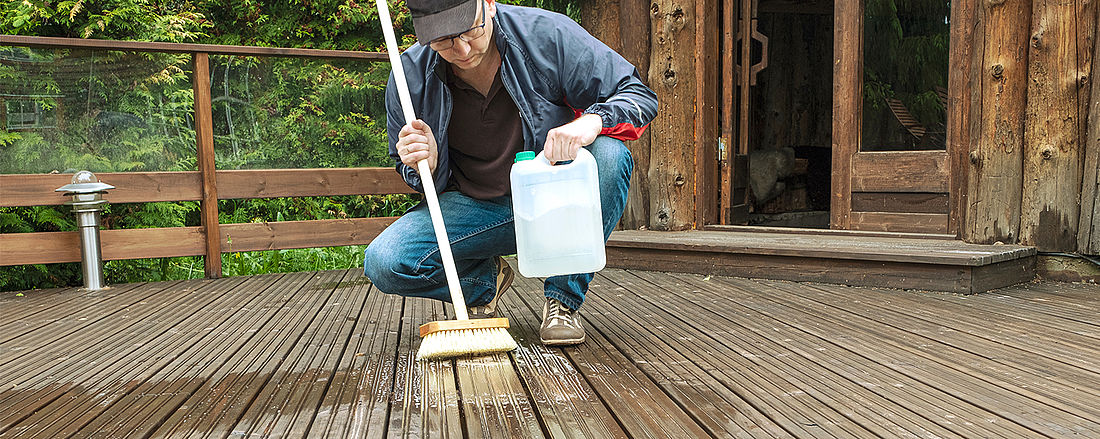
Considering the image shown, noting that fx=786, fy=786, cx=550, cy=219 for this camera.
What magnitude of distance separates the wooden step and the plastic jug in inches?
65.3

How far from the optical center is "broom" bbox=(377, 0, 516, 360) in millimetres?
1947

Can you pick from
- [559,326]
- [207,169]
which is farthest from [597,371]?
[207,169]

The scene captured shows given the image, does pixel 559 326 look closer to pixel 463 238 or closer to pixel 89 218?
pixel 463 238

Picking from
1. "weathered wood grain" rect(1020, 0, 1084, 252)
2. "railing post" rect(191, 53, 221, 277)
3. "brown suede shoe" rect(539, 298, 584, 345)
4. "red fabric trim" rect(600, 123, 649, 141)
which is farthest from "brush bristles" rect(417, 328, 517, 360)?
"weathered wood grain" rect(1020, 0, 1084, 252)

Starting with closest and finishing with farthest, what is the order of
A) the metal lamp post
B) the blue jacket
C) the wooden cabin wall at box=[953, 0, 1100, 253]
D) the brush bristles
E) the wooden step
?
the brush bristles
the blue jacket
the wooden step
the wooden cabin wall at box=[953, 0, 1100, 253]
the metal lamp post

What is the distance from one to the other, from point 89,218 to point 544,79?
8.61 ft

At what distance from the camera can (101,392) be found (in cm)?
A: 179

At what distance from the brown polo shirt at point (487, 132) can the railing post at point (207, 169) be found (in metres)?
2.22

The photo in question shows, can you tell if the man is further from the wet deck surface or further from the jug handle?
the wet deck surface

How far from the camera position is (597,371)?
189 cm

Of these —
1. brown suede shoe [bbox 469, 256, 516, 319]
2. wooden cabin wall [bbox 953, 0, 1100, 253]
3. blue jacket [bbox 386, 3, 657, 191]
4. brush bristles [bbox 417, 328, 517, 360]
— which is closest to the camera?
brush bristles [bbox 417, 328, 517, 360]

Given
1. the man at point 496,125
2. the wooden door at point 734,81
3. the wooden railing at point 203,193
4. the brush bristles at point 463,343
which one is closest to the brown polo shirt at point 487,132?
the man at point 496,125

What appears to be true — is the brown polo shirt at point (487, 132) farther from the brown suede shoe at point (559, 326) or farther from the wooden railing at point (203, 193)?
the wooden railing at point (203, 193)

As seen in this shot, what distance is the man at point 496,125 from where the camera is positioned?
2.03 metres
